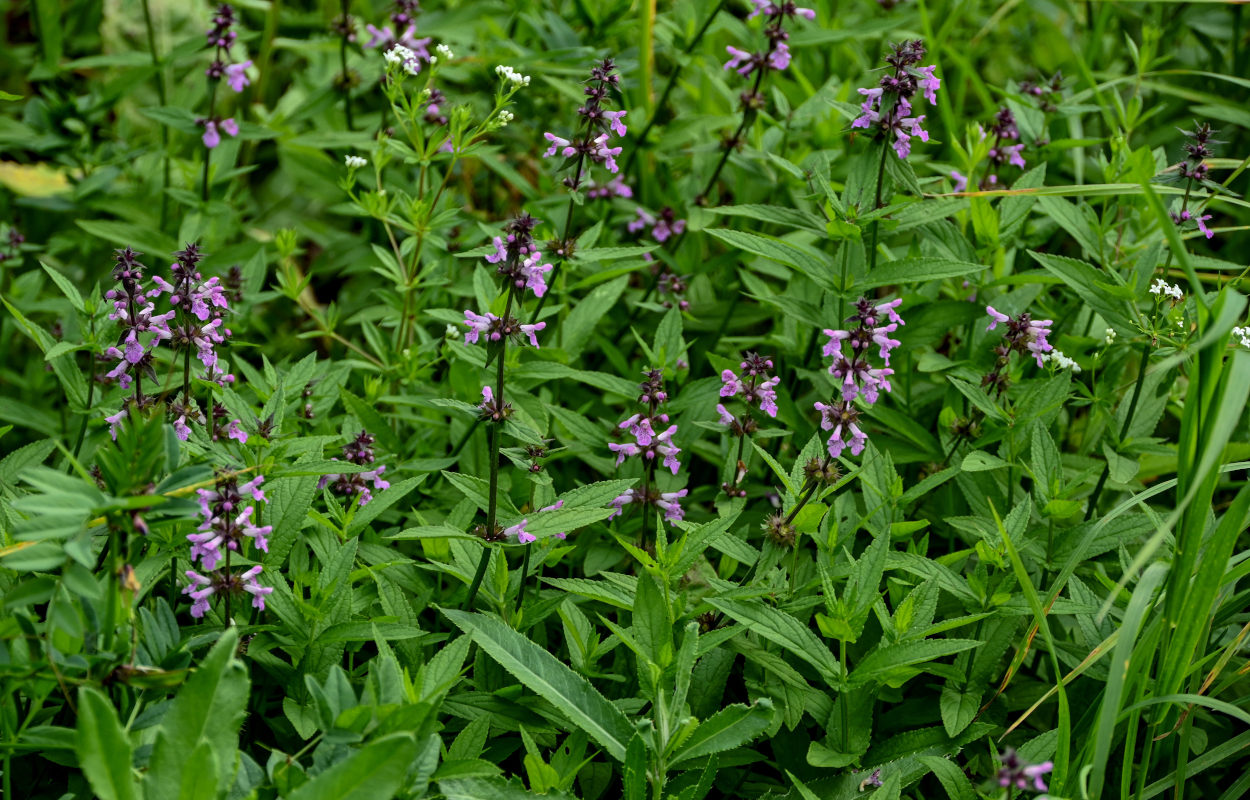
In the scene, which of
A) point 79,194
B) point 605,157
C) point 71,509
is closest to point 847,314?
point 605,157

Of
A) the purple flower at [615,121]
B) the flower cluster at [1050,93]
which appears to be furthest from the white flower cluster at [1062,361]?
the purple flower at [615,121]

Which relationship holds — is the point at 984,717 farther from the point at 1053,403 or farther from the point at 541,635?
the point at 541,635

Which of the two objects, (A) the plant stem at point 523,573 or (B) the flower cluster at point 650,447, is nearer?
(A) the plant stem at point 523,573

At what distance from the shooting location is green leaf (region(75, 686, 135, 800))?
5.43 feet

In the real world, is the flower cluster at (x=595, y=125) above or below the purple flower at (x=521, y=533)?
above

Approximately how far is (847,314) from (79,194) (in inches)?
113

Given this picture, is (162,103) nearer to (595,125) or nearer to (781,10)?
(595,125)

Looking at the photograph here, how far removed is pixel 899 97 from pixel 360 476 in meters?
1.67

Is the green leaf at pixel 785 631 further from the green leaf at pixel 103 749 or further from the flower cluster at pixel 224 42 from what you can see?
the flower cluster at pixel 224 42

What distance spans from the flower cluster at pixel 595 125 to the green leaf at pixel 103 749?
5.28ft

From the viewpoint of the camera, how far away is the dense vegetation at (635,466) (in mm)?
2010

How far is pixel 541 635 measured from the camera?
8.75 feet

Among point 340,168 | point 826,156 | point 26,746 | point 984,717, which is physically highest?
point 826,156

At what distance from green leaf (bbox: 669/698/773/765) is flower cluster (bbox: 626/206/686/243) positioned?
2.05 m
